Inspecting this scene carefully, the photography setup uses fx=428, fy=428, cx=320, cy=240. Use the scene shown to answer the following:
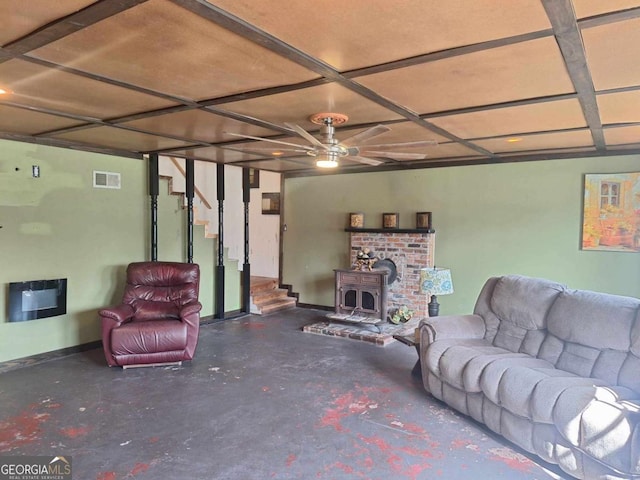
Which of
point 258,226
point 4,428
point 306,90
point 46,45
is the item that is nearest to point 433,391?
point 306,90

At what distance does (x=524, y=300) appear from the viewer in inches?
144

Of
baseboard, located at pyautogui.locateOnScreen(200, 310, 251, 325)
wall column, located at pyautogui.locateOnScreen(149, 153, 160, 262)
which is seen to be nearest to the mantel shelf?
baseboard, located at pyautogui.locateOnScreen(200, 310, 251, 325)

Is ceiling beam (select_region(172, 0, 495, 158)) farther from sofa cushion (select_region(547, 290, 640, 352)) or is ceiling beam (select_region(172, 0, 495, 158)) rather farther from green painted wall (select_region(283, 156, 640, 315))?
green painted wall (select_region(283, 156, 640, 315))

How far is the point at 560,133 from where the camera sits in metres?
4.14

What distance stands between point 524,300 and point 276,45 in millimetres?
2910

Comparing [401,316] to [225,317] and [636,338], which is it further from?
[636,338]

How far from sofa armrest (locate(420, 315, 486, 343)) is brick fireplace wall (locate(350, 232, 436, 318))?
6.85 feet

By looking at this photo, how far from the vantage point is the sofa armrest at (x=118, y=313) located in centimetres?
429

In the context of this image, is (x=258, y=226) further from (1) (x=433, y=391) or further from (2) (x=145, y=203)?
(1) (x=433, y=391)

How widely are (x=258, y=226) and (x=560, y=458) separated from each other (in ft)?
20.7

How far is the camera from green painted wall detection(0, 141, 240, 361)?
4414 millimetres

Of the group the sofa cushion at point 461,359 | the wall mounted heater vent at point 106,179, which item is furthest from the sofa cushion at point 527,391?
the wall mounted heater vent at point 106,179

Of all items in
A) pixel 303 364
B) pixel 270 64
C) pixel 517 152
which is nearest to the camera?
pixel 270 64

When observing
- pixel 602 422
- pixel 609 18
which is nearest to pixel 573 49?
pixel 609 18
